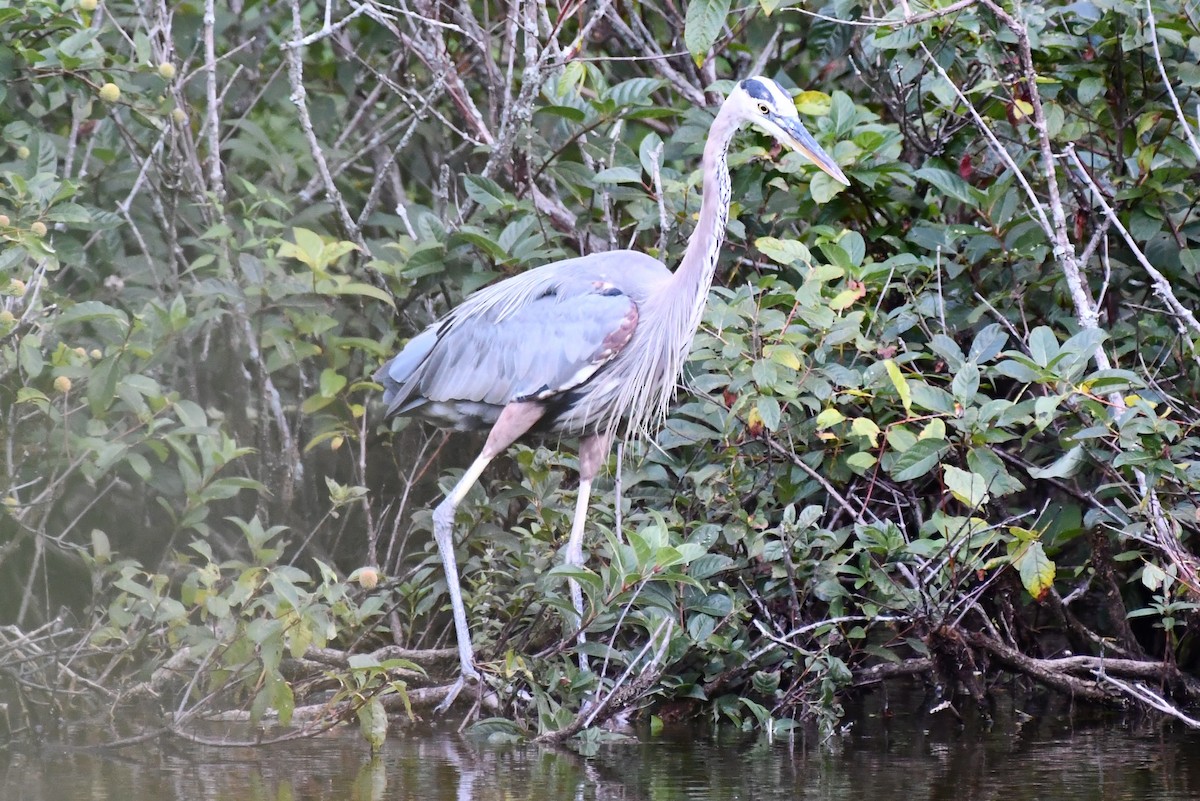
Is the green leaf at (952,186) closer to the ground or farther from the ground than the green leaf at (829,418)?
farther from the ground

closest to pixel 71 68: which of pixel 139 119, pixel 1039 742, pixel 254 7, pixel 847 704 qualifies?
pixel 139 119

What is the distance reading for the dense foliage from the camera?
4.27 metres

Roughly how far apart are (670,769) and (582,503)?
1.12 meters

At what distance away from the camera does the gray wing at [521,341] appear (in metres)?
4.97

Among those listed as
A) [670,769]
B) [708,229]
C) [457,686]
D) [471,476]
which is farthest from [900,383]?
[457,686]

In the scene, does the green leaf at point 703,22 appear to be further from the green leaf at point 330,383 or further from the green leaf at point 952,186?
the green leaf at point 330,383

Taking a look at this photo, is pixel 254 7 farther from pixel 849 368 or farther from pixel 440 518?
pixel 849 368

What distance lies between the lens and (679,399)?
5.71 metres

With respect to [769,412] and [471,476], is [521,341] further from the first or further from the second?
[769,412]

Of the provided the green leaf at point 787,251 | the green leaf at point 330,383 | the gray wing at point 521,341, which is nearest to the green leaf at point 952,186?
the green leaf at point 787,251

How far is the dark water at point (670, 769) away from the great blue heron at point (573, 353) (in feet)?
2.57

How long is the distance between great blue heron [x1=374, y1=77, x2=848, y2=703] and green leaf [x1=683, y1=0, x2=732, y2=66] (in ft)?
0.90

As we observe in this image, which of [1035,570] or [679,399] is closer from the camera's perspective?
[1035,570]

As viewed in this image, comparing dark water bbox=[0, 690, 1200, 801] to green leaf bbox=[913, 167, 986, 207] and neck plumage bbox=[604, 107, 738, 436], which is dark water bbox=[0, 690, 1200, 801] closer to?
neck plumage bbox=[604, 107, 738, 436]
